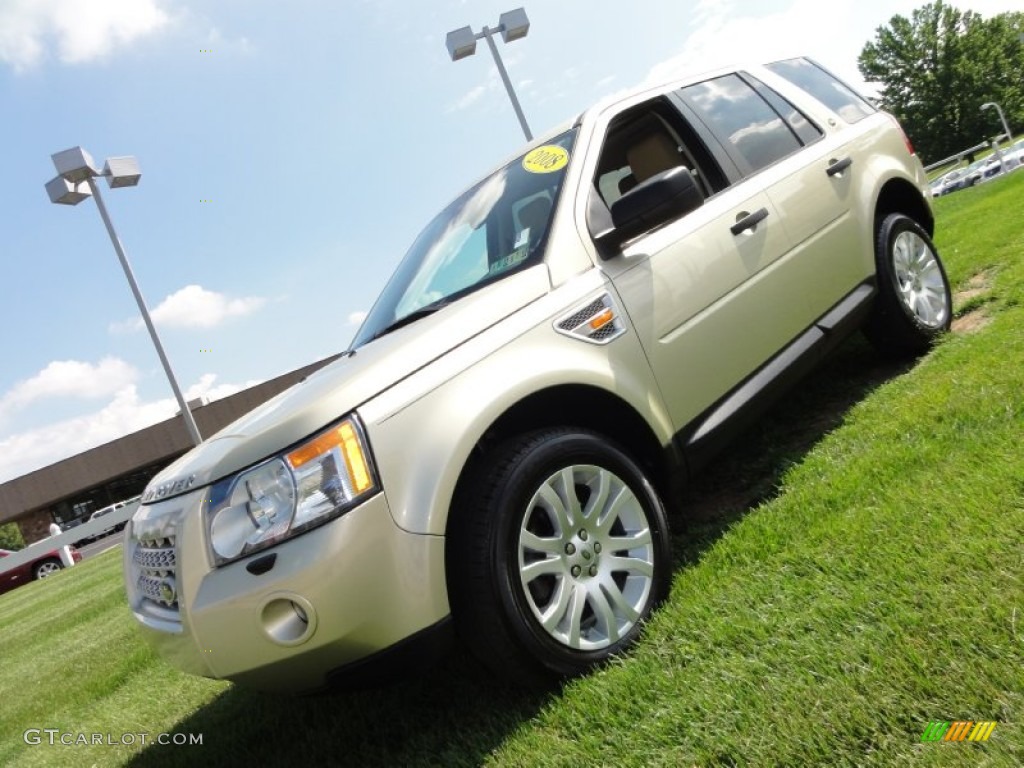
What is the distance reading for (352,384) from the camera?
2.22 m

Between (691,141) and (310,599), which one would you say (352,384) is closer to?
(310,599)

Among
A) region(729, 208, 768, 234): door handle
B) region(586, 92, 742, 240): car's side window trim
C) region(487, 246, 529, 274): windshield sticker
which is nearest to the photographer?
region(487, 246, 529, 274): windshield sticker

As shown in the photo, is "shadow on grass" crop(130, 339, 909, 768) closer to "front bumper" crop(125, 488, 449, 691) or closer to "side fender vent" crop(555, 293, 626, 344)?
"front bumper" crop(125, 488, 449, 691)

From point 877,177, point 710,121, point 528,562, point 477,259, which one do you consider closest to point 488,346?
point 528,562

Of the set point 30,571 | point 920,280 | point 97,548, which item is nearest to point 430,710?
point 920,280

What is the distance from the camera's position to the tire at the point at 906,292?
408 cm

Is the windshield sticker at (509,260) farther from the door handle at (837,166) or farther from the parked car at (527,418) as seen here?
the door handle at (837,166)

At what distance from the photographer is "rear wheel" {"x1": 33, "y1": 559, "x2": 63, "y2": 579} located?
1945cm

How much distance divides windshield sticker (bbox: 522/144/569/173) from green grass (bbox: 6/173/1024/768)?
1657 mm

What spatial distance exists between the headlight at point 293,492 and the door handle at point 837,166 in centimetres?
300

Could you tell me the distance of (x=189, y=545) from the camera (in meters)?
2.16

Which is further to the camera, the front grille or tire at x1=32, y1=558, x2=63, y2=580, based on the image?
Result: tire at x1=32, y1=558, x2=63, y2=580

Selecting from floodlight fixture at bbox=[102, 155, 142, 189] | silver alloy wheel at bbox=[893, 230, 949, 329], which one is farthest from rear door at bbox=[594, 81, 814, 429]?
floodlight fixture at bbox=[102, 155, 142, 189]

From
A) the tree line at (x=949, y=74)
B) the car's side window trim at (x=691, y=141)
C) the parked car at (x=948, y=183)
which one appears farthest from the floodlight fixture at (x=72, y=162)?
the tree line at (x=949, y=74)
